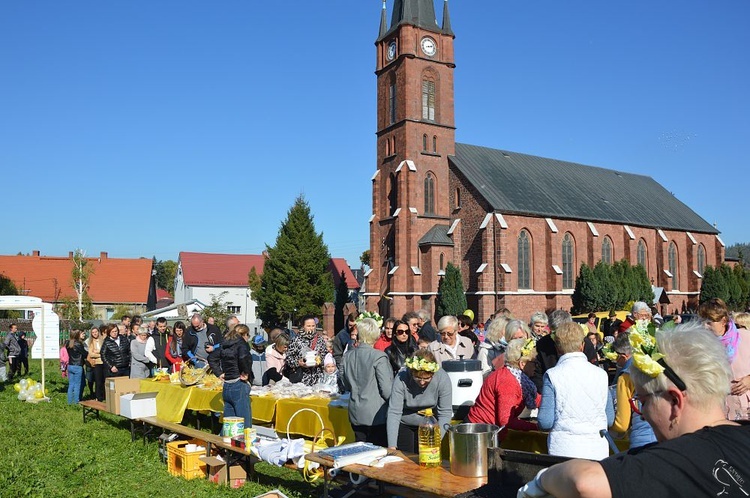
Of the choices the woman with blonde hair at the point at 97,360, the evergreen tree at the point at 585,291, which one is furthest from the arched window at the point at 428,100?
the woman with blonde hair at the point at 97,360

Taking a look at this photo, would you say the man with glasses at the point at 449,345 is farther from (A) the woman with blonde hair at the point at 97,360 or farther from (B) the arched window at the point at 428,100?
(B) the arched window at the point at 428,100

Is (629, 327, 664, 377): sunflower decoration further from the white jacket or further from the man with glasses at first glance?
the man with glasses

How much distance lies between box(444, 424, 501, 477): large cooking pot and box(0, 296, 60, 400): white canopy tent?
605 inches

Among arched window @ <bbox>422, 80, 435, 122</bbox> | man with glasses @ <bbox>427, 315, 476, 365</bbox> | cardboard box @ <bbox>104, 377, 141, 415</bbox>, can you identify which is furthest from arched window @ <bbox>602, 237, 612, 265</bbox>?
cardboard box @ <bbox>104, 377, 141, 415</bbox>

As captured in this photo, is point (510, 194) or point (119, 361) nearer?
point (119, 361)

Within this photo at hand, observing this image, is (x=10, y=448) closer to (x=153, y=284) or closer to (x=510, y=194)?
(x=510, y=194)

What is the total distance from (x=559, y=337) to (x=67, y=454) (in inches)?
309

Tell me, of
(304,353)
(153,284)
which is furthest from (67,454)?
(153,284)

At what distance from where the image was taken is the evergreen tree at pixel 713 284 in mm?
49000

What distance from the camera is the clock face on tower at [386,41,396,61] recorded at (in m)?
40.8

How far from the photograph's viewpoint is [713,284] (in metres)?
49.1

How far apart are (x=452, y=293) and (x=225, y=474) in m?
29.3

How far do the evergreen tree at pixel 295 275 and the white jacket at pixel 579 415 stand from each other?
39226 mm

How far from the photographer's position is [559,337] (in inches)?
206
